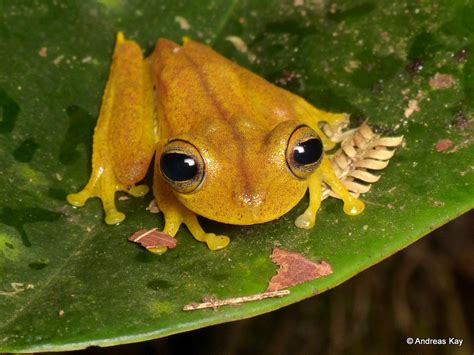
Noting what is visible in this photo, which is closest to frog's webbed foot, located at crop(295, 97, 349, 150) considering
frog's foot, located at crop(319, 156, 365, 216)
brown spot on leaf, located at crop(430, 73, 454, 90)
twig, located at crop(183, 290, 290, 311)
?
frog's foot, located at crop(319, 156, 365, 216)

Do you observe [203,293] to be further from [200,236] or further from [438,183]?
[438,183]

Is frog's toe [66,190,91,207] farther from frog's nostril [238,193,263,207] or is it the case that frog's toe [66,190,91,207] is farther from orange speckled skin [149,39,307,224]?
frog's nostril [238,193,263,207]

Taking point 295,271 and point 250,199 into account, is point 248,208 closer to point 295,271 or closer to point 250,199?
point 250,199

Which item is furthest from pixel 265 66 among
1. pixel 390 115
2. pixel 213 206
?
pixel 213 206

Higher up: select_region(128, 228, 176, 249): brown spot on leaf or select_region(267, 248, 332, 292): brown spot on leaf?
select_region(267, 248, 332, 292): brown spot on leaf

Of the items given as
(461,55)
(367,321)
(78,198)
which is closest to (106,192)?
(78,198)

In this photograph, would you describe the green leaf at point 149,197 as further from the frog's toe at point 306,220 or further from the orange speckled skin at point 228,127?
the orange speckled skin at point 228,127

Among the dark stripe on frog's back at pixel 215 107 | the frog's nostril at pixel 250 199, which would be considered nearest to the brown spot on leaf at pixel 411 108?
the dark stripe on frog's back at pixel 215 107
